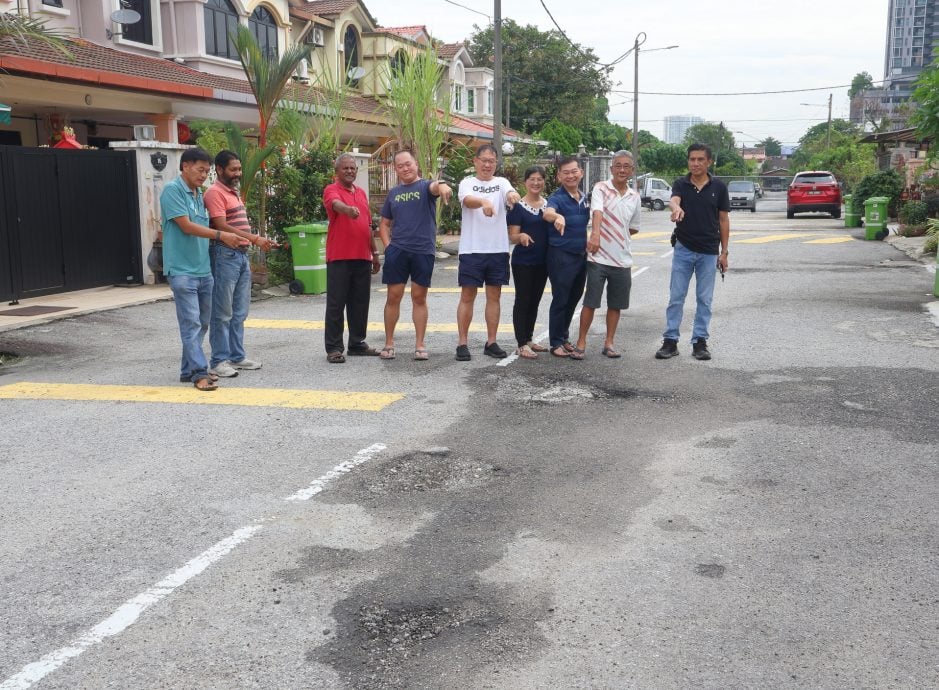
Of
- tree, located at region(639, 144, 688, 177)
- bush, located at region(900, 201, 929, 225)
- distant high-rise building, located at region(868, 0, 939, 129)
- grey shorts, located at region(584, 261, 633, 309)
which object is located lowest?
grey shorts, located at region(584, 261, 633, 309)

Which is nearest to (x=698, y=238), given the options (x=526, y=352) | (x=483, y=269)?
(x=526, y=352)

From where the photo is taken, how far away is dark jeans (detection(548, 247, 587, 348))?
8.30 m

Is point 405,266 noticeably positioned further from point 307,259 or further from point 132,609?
point 307,259

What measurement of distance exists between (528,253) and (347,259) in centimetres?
164

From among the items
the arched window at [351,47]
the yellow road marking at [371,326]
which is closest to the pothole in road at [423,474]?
the yellow road marking at [371,326]

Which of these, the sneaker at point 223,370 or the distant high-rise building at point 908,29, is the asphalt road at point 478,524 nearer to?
the sneaker at point 223,370

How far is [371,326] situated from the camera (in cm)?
1060

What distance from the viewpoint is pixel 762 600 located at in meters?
3.78

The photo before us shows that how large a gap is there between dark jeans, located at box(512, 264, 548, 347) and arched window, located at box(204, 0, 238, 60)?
16380 millimetres

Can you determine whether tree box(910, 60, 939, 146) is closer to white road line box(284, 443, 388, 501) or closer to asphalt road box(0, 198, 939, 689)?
asphalt road box(0, 198, 939, 689)

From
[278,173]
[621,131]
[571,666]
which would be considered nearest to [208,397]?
[571,666]

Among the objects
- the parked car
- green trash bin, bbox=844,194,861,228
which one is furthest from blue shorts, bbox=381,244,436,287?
the parked car

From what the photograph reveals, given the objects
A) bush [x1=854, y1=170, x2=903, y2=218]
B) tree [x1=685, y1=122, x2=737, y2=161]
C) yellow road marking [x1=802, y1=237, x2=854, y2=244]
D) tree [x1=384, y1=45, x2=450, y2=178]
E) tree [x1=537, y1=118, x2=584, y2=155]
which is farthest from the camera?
tree [x1=685, y1=122, x2=737, y2=161]

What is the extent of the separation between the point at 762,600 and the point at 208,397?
4.78 metres
